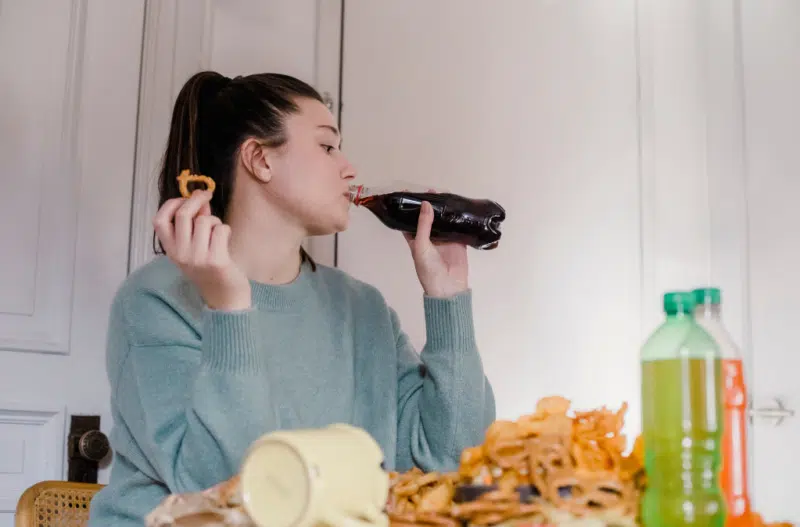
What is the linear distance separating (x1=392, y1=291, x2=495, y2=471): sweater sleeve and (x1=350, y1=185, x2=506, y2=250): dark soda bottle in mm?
113

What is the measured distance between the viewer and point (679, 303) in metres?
0.66

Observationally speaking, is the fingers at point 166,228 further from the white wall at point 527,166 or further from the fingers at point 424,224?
the white wall at point 527,166

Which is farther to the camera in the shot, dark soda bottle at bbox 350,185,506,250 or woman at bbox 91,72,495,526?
dark soda bottle at bbox 350,185,506,250

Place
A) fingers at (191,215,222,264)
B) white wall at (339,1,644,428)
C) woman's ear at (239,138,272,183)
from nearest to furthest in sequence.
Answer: fingers at (191,215,222,264) < woman's ear at (239,138,272,183) < white wall at (339,1,644,428)

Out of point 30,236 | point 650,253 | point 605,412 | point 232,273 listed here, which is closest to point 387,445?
point 232,273

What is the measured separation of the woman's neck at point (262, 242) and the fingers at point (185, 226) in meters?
0.35

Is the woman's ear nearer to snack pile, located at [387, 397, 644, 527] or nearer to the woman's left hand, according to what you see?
the woman's left hand

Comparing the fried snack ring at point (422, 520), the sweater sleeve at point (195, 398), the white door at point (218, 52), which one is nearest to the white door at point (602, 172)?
the white door at point (218, 52)

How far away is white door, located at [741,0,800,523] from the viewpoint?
1.58m

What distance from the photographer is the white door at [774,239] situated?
1.58 meters

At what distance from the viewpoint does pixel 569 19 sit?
73.7 inches

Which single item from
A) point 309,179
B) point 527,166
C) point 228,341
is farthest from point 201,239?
point 527,166

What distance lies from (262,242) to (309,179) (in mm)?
127

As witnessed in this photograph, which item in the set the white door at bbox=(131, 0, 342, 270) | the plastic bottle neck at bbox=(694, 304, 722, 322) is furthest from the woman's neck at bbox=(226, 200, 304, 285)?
the plastic bottle neck at bbox=(694, 304, 722, 322)
